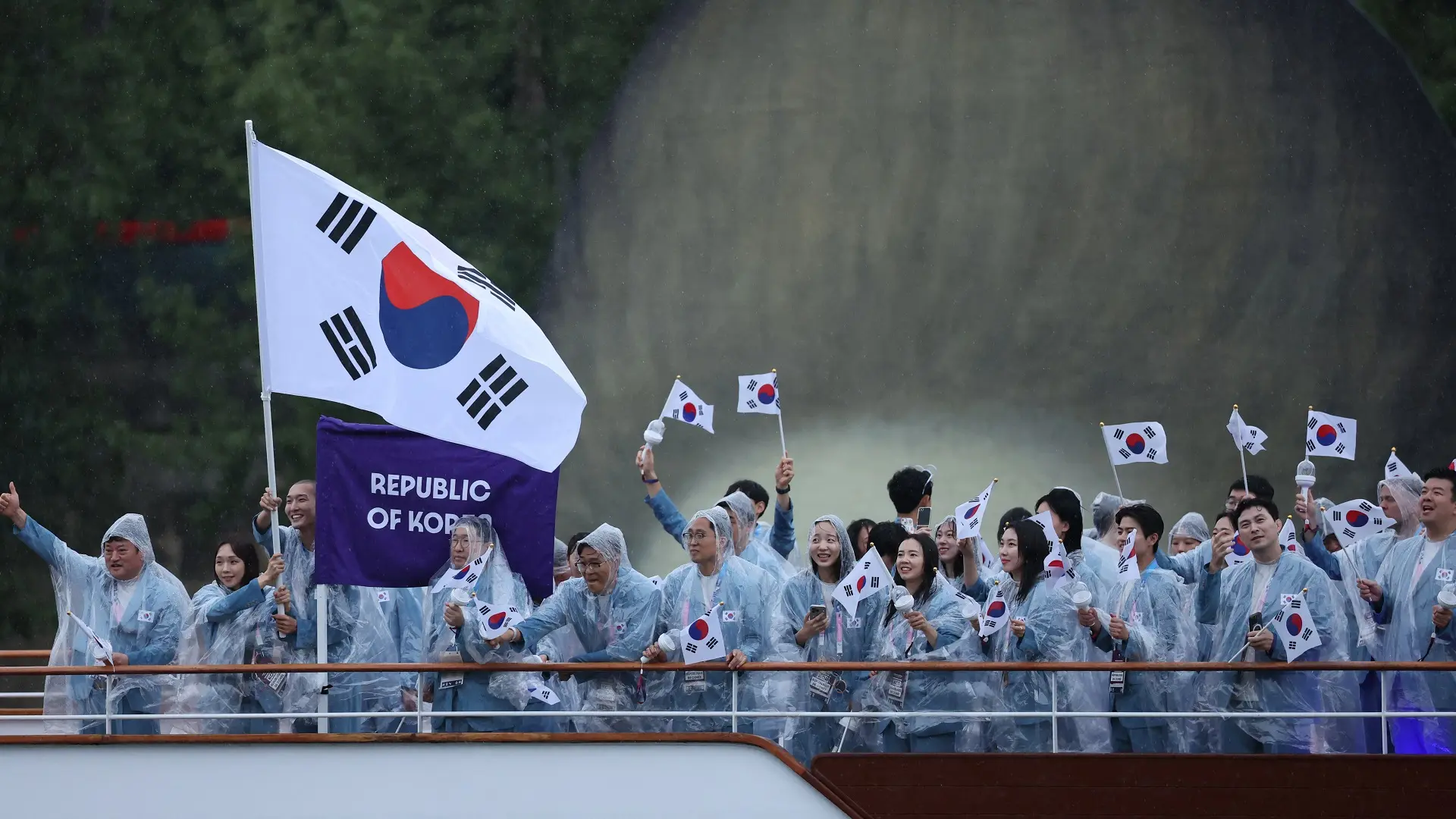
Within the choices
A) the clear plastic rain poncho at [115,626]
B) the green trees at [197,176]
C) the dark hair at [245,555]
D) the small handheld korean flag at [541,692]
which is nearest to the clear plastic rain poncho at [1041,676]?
the small handheld korean flag at [541,692]

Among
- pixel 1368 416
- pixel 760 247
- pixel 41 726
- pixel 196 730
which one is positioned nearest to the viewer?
pixel 196 730

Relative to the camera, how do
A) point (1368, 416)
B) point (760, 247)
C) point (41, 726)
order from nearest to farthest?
point (41, 726) → point (1368, 416) → point (760, 247)

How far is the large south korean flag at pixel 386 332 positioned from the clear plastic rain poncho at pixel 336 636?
3.05ft

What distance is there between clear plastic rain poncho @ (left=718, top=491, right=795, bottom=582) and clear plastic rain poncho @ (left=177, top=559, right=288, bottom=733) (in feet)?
6.92

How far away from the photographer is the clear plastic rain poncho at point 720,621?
7.02m

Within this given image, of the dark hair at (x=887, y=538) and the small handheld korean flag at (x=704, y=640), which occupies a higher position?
the dark hair at (x=887, y=538)

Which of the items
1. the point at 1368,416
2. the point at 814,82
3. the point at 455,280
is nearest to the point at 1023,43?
the point at 814,82

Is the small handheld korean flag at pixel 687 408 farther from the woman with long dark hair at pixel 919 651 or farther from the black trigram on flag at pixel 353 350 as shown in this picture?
the black trigram on flag at pixel 353 350

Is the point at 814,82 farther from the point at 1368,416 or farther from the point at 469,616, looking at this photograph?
the point at 469,616

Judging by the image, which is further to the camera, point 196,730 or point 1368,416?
point 1368,416

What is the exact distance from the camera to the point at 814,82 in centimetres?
1555

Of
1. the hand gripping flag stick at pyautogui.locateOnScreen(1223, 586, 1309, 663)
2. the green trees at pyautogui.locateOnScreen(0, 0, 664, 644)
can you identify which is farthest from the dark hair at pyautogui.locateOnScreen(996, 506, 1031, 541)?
the green trees at pyautogui.locateOnScreen(0, 0, 664, 644)

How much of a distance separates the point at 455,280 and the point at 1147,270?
31.2ft

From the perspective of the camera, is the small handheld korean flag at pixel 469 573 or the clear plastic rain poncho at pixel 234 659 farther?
the clear plastic rain poncho at pixel 234 659
